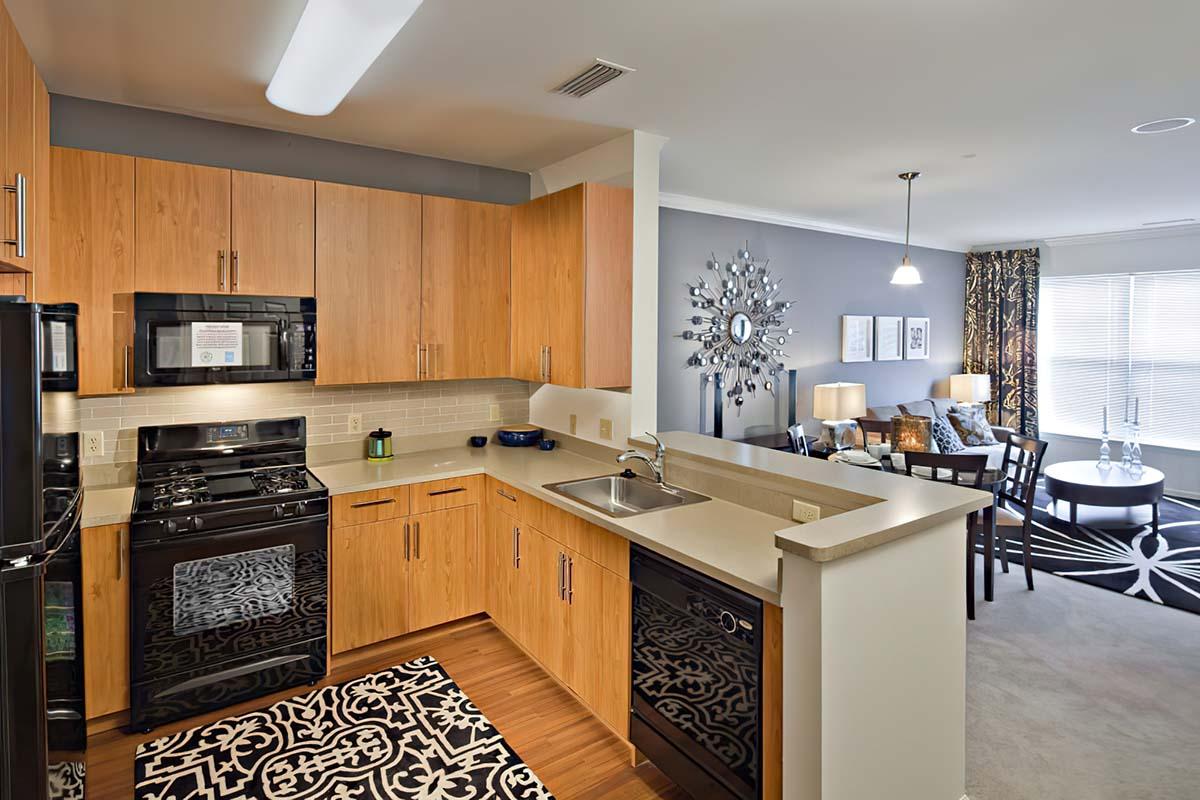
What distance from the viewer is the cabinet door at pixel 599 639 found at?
8.09 ft

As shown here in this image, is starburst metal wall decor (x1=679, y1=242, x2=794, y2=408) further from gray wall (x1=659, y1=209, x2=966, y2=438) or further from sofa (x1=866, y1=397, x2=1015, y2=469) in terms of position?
sofa (x1=866, y1=397, x2=1015, y2=469)

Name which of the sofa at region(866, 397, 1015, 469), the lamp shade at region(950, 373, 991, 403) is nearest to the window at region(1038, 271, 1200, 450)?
the lamp shade at region(950, 373, 991, 403)

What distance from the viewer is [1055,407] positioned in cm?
741

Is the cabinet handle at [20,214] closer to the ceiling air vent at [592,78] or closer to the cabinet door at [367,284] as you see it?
the cabinet door at [367,284]

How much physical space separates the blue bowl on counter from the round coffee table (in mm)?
4388

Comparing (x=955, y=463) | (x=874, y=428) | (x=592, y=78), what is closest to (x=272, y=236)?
(x=592, y=78)

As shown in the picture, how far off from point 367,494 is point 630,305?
158 centimetres

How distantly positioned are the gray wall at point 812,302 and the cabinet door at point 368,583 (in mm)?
2254

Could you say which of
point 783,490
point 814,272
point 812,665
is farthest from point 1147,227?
point 812,665

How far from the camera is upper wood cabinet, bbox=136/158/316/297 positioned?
2.81 metres

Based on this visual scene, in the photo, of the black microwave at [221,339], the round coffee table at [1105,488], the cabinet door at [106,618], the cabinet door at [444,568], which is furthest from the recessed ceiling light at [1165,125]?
the cabinet door at [106,618]

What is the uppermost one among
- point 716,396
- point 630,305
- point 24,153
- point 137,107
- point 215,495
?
point 137,107

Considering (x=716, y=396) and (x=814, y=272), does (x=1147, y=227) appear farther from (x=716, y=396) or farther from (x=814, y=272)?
(x=716, y=396)

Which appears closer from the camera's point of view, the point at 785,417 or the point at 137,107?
the point at 137,107
